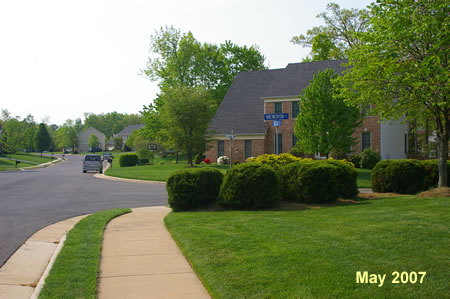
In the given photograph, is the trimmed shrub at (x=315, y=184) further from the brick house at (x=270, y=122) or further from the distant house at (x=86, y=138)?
the distant house at (x=86, y=138)

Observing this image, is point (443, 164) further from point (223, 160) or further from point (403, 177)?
point (223, 160)

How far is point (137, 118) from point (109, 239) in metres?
179

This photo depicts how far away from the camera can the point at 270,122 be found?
42.5 metres

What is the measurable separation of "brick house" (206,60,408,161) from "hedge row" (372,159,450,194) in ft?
74.3

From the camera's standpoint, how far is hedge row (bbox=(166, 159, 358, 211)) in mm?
12906

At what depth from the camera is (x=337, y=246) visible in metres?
6.86

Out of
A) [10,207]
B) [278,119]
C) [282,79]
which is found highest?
[282,79]

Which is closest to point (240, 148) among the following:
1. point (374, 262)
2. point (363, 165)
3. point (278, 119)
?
point (363, 165)

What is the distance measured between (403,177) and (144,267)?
1202 cm

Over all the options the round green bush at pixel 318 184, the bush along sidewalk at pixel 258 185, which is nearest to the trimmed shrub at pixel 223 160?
the bush along sidewalk at pixel 258 185

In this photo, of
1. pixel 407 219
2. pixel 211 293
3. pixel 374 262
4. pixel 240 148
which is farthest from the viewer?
pixel 240 148

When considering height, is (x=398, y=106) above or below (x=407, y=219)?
above

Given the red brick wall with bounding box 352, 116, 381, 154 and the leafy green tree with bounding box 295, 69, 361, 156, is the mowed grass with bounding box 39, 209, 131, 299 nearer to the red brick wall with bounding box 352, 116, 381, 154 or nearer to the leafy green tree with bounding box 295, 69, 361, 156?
the leafy green tree with bounding box 295, 69, 361, 156

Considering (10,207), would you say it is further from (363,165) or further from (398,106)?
(363,165)
